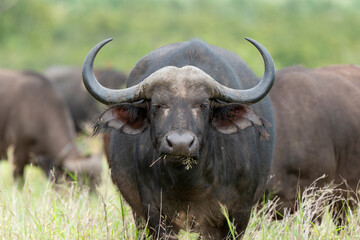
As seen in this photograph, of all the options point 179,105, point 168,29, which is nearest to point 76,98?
point 179,105

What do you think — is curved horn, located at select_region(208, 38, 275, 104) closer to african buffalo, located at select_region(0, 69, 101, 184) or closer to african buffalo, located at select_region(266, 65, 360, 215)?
african buffalo, located at select_region(266, 65, 360, 215)

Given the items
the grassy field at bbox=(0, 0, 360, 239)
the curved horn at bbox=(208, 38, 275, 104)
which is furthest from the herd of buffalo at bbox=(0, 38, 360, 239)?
the grassy field at bbox=(0, 0, 360, 239)

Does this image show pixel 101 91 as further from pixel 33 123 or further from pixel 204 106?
pixel 33 123

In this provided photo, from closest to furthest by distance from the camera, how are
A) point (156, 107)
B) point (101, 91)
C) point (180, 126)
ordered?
point (180, 126) < point (156, 107) < point (101, 91)

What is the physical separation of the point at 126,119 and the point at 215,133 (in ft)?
2.09

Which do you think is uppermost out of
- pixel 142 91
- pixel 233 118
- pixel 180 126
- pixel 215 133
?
pixel 142 91

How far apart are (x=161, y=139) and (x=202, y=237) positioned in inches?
37.5

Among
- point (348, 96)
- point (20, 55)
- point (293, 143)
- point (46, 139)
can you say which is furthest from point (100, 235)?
point (20, 55)

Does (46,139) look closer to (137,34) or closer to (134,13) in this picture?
(137,34)

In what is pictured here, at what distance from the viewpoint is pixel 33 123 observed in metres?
10.9

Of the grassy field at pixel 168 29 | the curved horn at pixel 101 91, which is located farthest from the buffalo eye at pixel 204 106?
the grassy field at pixel 168 29

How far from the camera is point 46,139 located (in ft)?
35.7

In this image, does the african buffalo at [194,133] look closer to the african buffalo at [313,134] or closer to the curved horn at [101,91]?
the curved horn at [101,91]

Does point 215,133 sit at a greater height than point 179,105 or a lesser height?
lesser
